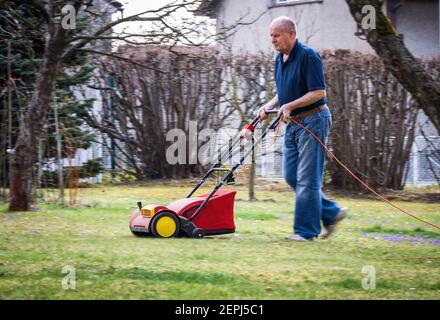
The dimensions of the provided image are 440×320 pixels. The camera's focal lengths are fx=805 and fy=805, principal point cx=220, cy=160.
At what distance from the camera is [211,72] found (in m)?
15.3

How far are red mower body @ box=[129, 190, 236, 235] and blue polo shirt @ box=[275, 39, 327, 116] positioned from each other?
113 cm

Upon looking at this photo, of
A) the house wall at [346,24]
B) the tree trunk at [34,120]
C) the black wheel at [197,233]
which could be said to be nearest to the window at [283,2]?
the house wall at [346,24]

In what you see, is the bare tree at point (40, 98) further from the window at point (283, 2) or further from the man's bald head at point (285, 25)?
the window at point (283, 2)

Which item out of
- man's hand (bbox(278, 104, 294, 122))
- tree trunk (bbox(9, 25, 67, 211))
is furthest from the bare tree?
man's hand (bbox(278, 104, 294, 122))

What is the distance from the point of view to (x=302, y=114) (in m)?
7.76

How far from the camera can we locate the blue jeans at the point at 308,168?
7684 millimetres

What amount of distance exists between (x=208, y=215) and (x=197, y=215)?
121 millimetres

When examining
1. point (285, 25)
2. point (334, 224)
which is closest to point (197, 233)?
point (334, 224)

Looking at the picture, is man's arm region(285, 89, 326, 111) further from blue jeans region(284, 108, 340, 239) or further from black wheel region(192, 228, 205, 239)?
black wheel region(192, 228, 205, 239)

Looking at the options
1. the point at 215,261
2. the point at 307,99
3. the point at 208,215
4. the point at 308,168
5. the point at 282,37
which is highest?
the point at 282,37

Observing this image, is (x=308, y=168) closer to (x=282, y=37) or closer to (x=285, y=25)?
(x=282, y=37)

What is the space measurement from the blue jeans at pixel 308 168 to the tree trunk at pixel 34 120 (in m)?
3.46
